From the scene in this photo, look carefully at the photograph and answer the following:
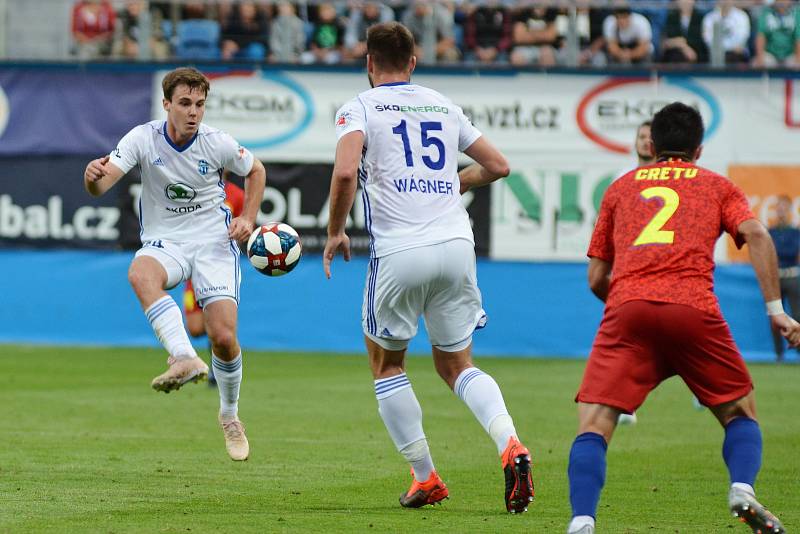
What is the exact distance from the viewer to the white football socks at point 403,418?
23.9 ft

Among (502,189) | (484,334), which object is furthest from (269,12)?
(484,334)

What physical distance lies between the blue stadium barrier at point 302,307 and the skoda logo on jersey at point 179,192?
39.4 ft

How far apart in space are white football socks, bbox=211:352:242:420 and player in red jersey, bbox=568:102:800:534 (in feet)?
11.8

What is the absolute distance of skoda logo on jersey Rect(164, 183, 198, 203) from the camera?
897cm

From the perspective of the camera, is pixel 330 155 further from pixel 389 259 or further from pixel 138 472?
pixel 389 259

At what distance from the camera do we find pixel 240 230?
870cm

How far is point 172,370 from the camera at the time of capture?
780cm

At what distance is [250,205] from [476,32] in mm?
13595

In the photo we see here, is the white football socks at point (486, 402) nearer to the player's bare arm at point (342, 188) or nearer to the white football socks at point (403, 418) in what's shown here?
the white football socks at point (403, 418)

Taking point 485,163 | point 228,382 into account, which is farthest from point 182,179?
point 485,163

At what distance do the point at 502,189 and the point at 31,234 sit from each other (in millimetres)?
7537

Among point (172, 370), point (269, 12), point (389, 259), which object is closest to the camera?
point (389, 259)

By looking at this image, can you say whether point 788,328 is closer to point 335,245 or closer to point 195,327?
point 335,245

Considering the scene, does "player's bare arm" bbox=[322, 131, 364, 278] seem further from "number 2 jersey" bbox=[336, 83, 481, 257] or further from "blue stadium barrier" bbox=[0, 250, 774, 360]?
"blue stadium barrier" bbox=[0, 250, 774, 360]
